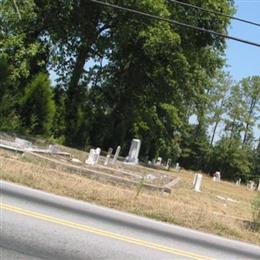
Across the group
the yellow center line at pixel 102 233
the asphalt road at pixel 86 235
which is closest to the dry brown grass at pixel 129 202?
the asphalt road at pixel 86 235

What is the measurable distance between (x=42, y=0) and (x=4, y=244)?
30.4m

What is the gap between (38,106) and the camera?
113 feet

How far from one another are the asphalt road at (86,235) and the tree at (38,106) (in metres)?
20.5

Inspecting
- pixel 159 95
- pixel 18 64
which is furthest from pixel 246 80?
pixel 18 64

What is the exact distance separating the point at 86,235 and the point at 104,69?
37.2 m

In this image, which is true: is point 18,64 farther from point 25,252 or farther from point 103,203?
point 25,252

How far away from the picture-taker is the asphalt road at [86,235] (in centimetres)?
823

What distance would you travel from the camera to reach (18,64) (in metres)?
33.2

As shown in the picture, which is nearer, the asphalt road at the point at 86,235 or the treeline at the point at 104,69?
the asphalt road at the point at 86,235

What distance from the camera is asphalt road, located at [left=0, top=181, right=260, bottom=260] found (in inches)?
324

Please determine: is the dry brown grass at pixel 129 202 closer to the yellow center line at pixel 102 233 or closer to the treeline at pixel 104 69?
the yellow center line at pixel 102 233

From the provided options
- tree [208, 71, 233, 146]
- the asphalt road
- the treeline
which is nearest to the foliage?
the asphalt road

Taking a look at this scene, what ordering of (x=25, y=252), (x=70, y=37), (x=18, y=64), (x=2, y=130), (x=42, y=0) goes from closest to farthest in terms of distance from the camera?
(x=25, y=252) < (x=2, y=130) < (x=18, y=64) < (x=42, y=0) < (x=70, y=37)

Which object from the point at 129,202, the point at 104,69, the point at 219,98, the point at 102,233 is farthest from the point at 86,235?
the point at 219,98
